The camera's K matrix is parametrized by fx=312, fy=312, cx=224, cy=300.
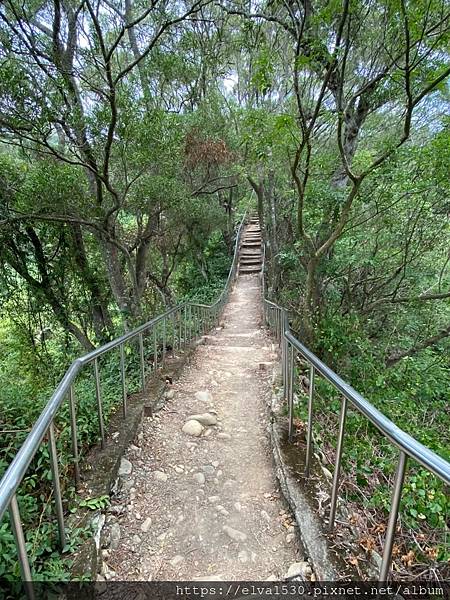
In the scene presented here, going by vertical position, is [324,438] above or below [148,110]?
below

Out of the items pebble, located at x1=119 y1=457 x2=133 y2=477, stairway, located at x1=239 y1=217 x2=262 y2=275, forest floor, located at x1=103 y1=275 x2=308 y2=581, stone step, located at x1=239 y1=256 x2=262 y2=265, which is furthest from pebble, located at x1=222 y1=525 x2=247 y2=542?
stone step, located at x1=239 y1=256 x2=262 y2=265

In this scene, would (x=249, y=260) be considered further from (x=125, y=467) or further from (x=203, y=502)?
(x=203, y=502)

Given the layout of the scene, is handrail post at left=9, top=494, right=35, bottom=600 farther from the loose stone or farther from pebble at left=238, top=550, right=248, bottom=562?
the loose stone

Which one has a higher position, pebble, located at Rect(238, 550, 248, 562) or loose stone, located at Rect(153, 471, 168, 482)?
pebble, located at Rect(238, 550, 248, 562)

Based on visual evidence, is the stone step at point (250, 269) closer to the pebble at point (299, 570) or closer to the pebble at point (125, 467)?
the pebble at point (125, 467)

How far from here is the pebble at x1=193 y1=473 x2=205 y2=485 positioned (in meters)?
2.22

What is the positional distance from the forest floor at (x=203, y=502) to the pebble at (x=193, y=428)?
0.02 metres

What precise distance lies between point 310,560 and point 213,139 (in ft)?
20.2

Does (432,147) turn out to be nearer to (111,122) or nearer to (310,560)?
(111,122)

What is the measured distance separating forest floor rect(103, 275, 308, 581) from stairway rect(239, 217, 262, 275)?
13.0 metres

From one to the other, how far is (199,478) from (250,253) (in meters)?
15.8

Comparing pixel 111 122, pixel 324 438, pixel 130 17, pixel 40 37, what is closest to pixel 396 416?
pixel 324 438

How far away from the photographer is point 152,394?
10.6ft

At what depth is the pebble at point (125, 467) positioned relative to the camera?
2188 mm
